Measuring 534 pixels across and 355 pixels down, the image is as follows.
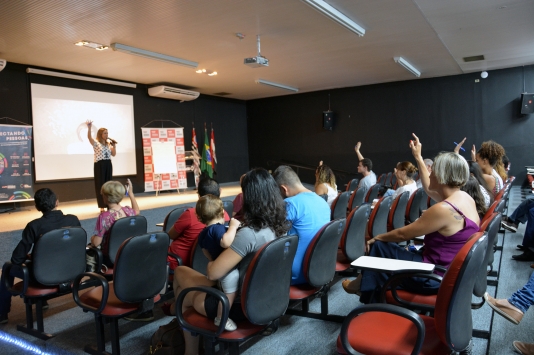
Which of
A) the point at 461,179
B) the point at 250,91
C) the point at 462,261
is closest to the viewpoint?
the point at 462,261

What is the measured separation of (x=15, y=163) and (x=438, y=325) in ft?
27.8

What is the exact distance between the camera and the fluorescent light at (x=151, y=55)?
720 cm

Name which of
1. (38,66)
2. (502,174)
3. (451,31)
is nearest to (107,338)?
(502,174)

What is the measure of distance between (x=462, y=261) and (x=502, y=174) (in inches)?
189

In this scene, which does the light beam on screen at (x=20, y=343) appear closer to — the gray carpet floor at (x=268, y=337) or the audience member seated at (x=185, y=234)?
the gray carpet floor at (x=268, y=337)

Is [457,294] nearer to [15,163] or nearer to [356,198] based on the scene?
[356,198]

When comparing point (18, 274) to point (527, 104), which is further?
point (527, 104)

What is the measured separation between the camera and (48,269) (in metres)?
2.74

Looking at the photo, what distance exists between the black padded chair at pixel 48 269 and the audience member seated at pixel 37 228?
0.09 metres

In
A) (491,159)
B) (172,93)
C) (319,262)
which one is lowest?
(319,262)

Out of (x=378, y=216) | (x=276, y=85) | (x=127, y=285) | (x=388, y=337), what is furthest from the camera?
(x=276, y=85)

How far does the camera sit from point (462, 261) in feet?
4.75

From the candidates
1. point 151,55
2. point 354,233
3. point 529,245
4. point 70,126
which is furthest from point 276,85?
point 354,233

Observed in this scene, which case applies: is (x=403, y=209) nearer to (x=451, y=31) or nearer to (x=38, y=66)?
(x=451, y=31)
